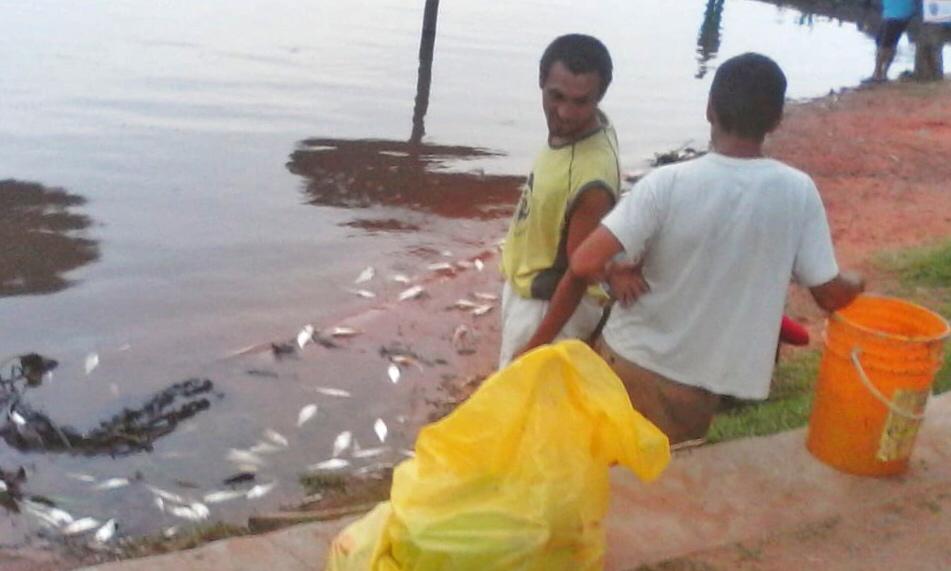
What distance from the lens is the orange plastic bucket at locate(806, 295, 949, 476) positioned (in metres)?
4.16

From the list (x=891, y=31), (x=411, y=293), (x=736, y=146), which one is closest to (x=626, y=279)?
(x=736, y=146)

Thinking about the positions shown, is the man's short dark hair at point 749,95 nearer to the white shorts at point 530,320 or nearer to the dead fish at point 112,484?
the white shorts at point 530,320

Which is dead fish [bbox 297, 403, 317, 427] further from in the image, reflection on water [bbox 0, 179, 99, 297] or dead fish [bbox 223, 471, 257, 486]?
reflection on water [bbox 0, 179, 99, 297]

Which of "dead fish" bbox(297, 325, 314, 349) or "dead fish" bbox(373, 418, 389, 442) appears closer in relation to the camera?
"dead fish" bbox(373, 418, 389, 442)

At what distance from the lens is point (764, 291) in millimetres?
3988

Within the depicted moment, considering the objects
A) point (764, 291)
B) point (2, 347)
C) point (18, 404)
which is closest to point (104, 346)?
point (2, 347)

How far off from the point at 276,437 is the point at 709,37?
26880 millimetres

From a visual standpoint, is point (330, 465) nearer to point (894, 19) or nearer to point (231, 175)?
point (231, 175)

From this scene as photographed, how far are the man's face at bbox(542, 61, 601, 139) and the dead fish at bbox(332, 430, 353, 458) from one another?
338cm

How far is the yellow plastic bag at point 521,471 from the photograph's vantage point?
2.94 metres

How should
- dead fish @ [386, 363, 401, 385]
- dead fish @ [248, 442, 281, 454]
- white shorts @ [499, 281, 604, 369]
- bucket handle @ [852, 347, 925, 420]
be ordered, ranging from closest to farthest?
bucket handle @ [852, 347, 925, 420] < white shorts @ [499, 281, 604, 369] < dead fish @ [248, 442, 281, 454] < dead fish @ [386, 363, 401, 385]

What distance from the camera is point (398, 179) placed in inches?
575

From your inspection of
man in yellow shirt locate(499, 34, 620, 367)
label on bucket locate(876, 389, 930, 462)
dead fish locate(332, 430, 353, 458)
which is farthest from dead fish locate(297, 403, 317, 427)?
label on bucket locate(876, 389, 930, 462)

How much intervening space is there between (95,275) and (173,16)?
17027mm
